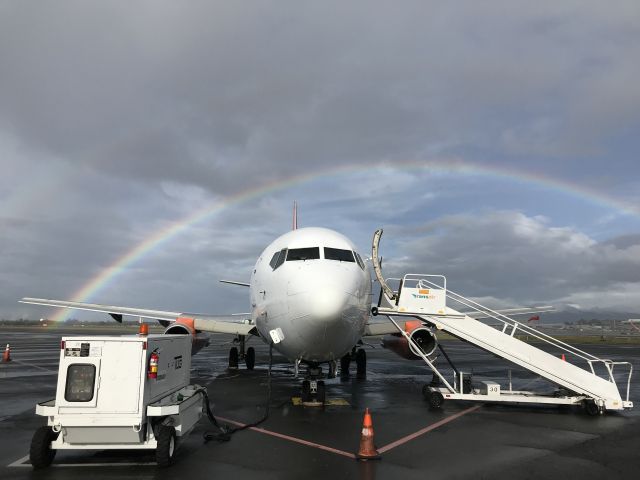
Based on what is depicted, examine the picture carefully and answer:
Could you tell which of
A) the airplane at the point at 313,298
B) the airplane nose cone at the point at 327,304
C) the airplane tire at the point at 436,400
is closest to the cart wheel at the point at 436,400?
the airplane tire at the point at 436,400

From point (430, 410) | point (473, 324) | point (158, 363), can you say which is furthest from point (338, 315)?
point (473, 324)

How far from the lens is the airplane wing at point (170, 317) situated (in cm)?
1780

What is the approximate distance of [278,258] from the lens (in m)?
12.2

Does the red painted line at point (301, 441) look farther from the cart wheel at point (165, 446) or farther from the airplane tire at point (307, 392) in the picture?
the airplane tire at point (307, 392)

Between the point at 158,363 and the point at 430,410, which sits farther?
the point at 430,410

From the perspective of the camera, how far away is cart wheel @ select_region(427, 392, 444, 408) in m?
12.9

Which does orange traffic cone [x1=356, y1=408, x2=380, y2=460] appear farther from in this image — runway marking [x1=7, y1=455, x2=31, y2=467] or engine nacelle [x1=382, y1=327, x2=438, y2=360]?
engine nacelle [x1=382, y1=327, x2=438, y2=360]

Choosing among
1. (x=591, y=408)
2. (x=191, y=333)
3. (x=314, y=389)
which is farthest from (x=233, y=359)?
(x=591, y=408)

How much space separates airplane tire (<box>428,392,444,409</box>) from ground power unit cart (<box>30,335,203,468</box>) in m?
7.66

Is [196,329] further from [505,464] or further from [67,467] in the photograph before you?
[505,464]

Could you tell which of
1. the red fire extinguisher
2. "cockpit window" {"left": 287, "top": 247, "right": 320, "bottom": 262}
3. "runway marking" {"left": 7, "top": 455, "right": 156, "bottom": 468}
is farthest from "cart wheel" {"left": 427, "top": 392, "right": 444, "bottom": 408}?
the red fire extinguisher

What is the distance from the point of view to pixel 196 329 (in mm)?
17844

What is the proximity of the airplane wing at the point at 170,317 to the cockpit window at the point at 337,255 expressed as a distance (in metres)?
6.97

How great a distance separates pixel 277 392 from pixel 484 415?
6.48 meters
